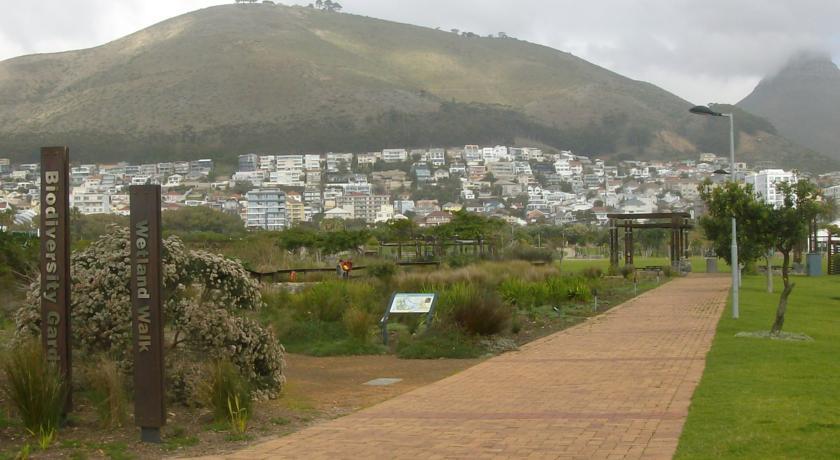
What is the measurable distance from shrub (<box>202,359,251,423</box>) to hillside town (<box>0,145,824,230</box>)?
4216 inches

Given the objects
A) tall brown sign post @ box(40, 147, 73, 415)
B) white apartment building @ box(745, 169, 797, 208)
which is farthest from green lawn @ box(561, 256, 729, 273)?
tall brown sign post @ box(40, 147, 73, 415)

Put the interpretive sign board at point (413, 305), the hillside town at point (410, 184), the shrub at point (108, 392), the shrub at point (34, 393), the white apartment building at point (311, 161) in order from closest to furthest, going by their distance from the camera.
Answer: the shrub at point (34, 393), the shrub at point (108, 392), the interpretive sign board at point (413, 305), the hillside town at point (410, 184), the white apartment building at point (311, 161)

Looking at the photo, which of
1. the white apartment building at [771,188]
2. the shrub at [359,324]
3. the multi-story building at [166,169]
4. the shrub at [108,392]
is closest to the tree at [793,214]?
the white apartment building at [771,188]

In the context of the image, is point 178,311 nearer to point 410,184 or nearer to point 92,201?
point 92,201

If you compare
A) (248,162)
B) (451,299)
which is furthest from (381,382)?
(248,162)

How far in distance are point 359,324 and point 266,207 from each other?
112 m

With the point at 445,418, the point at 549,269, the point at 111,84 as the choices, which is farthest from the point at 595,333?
the point at 111,84

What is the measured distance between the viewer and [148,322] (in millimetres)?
8539

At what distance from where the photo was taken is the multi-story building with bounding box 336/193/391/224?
5368 inches

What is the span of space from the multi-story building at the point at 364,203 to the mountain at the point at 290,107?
10.3 m

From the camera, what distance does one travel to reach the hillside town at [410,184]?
125 meters

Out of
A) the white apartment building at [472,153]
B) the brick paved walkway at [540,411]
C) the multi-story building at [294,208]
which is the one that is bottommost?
the brick paved walkway at [540,411]

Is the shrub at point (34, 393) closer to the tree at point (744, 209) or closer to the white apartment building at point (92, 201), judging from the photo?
the tree at point (744, 209)

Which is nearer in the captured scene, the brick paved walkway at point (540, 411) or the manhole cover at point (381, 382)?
the brick paved walkway at point (540, 411)
